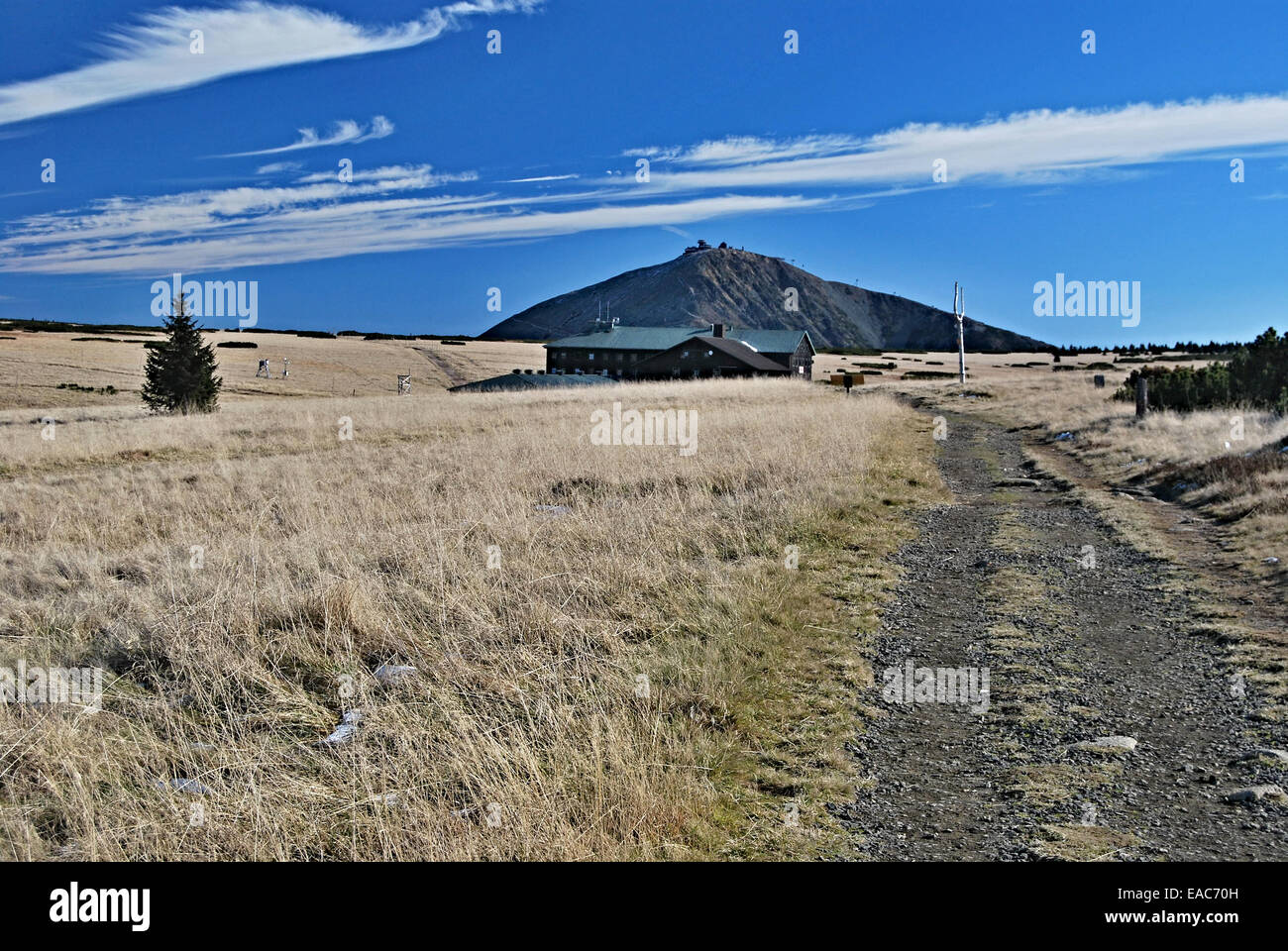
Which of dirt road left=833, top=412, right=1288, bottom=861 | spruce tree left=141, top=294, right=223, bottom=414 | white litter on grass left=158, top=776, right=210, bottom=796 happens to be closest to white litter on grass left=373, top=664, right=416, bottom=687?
white litter on grass left=158, top=776, right=210, bottom=796

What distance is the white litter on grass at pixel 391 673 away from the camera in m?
6.45

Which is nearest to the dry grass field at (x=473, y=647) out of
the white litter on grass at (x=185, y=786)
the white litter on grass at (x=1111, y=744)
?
the white litter on grass at (x=185, y=786)

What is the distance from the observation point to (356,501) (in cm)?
1513

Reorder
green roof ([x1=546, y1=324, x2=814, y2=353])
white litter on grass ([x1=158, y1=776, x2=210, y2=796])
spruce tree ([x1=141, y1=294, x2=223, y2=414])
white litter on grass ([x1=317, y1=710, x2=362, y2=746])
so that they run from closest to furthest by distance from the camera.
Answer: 1. white litter on grass ([x1=158, y1=776, x2=210, y2=796])
2. white litter on grass ([x1=317, y1=710, x2=362, y2=746])
3. spruce tree ([x1=141, y1=294, x2=223, y2=414])
4. green roof ([x1=546, y1=324, x2=814, y2=353])

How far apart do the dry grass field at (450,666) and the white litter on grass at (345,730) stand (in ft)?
0.32

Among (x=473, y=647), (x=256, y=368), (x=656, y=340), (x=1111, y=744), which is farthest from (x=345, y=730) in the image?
(x=656, y=340)

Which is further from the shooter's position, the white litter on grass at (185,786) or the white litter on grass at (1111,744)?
the white litter on grass at (1111,744)

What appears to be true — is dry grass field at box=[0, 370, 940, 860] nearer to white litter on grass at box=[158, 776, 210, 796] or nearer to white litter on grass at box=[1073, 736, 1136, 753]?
white litter on grass at box=[158, 776, 210, 796]

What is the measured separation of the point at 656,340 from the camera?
96.8m

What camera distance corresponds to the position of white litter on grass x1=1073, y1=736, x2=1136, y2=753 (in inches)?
217

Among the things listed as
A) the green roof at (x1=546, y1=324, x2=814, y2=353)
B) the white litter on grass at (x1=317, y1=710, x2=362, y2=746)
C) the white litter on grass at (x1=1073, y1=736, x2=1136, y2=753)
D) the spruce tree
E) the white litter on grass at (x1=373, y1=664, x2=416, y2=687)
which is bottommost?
the white litter on grass at (x1=1073, y1=736, x2=1136, y2=753)

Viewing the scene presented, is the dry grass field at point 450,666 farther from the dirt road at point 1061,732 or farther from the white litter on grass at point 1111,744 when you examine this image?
the white litter on grass at point 1111,744

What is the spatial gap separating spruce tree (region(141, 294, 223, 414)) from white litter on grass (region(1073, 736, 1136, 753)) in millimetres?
48049

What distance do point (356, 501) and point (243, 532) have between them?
2536mm
